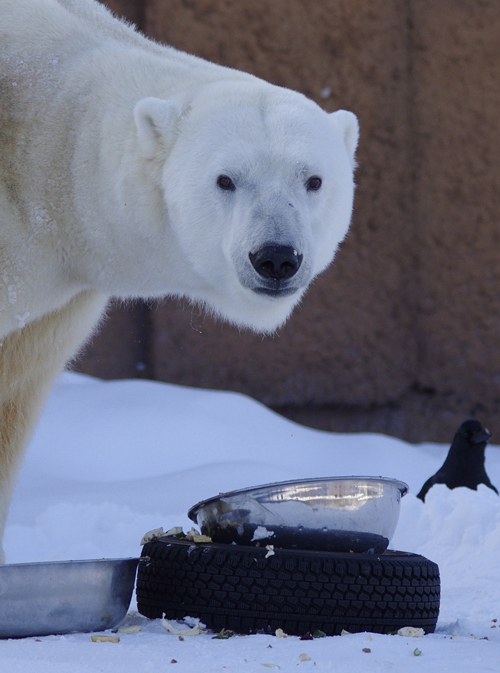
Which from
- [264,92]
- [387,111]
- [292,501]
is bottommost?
[292,501]

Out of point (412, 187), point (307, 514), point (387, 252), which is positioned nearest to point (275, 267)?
point (307, 514)

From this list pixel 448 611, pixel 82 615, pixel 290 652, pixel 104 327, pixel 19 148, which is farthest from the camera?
pixel 104 327

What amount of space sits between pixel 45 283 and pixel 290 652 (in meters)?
0.98

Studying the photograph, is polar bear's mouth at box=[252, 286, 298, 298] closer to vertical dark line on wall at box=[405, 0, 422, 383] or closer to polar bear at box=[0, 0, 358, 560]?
polar bear at box=[0, 0, 358, 560]

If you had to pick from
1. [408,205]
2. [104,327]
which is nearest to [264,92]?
[104,327]

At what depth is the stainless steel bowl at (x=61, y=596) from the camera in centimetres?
180

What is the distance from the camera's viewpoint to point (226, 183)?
1972 millimetres

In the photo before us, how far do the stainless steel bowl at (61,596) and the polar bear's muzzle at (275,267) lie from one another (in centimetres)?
68

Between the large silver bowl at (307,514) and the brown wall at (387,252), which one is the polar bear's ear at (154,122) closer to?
the large silver bowl at (307,514)

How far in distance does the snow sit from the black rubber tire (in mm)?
74

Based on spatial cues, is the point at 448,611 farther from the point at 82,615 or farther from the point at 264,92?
the point at 264,92

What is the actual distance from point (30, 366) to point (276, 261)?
845 mm

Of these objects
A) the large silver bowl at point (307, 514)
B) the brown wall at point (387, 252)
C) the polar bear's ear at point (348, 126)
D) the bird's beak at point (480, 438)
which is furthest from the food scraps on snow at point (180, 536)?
the brown wall at point (387, 252)

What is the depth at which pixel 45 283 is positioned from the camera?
2074mm
